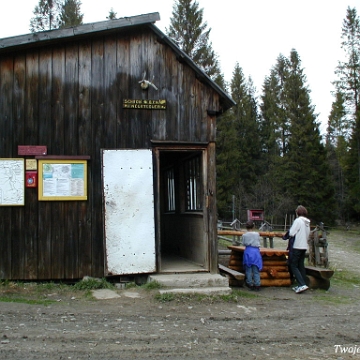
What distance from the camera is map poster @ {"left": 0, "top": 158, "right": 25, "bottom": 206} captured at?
25.3 feet

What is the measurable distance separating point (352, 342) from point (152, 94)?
543cm

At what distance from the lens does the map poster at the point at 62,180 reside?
7.89 m

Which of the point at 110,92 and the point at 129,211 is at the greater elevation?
the point at 110,92

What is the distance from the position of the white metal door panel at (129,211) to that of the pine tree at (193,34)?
27.6 meters

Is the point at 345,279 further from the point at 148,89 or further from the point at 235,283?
the point at 148,89

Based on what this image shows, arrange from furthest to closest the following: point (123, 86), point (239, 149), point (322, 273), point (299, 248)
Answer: point (239, 149), point (322, 273), point (299, 248), point (123, 86)

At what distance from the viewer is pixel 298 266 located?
29.2ft

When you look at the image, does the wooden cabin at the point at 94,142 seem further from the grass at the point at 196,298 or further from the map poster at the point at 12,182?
the grass at the point at 196,298

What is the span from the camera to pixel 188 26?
114ft

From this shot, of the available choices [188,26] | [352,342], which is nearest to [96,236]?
[352,342]

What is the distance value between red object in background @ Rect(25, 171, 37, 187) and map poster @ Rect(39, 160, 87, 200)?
97 millimetres

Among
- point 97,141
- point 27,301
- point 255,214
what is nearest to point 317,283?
point 97,141

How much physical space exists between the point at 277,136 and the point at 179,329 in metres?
41.6

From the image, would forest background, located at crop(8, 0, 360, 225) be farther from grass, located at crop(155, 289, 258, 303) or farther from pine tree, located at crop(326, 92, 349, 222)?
grass, located at crop(155, 289, 258, 303)
